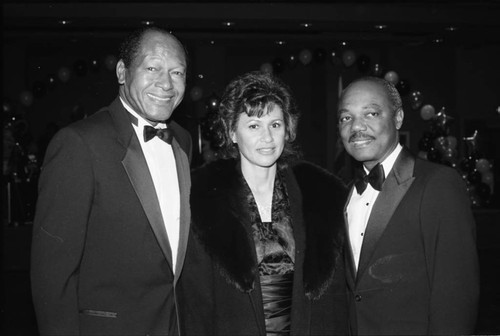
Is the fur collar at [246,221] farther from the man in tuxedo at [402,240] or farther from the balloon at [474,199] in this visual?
the balloon at [474,199]

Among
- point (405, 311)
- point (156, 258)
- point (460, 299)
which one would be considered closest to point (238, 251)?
point (156, 258)

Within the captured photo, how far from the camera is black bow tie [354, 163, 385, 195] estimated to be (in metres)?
2.22

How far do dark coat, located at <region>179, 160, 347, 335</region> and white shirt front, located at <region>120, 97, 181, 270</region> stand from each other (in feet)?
0.28

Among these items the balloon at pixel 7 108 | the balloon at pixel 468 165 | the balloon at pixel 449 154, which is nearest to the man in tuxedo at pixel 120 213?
the balloon at pixel 7 108

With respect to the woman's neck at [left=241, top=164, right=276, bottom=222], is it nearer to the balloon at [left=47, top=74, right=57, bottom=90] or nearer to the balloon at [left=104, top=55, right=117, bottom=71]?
the balloon at [left=104, top=55, right=117, bottom=71]

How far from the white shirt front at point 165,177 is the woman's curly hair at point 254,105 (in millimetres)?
320

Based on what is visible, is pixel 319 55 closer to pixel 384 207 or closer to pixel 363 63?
pixel 363 63

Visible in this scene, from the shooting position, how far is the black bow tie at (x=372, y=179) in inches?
87.4

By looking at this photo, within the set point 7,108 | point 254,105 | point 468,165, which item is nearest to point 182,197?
point 254,105

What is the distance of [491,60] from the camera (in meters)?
11.6

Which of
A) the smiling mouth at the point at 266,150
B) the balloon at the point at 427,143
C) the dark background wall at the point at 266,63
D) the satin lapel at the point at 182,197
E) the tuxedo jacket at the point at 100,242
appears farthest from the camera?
the balloon at the point at 427,143

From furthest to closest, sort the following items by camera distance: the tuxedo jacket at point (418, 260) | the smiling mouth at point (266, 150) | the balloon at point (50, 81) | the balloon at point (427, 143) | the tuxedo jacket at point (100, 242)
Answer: the balloon at point (50, 81) < the balloon at point (427, 143) < the smiling mouth at point (266, 150) < the tuxedo jacket at point (418, 260) < the tuxedo jacket at point (100, 242)

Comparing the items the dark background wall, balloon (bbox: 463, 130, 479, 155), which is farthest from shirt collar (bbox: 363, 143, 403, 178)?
balloon (bbox: 463, 130, 479, 155)

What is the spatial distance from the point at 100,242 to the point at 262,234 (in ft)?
2.33
